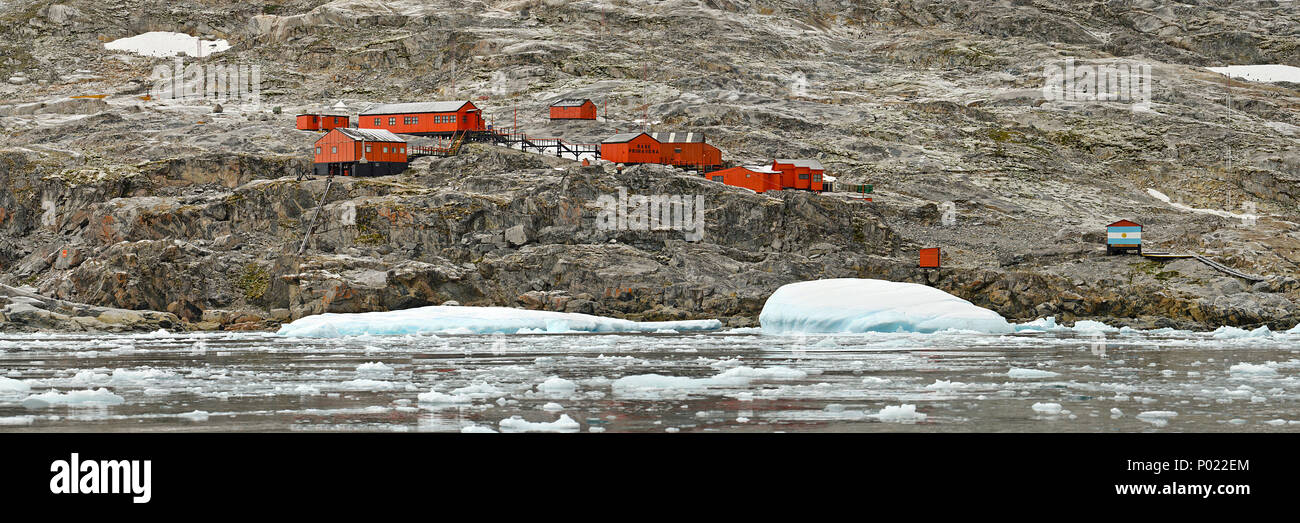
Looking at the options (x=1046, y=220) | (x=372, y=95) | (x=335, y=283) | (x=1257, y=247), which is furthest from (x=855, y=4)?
(x=335, y=283)

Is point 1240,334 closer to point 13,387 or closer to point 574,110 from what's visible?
point 13,387

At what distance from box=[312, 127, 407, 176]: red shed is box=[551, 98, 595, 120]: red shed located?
95.5ft

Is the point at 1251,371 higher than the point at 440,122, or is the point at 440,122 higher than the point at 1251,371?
the point at 440,122

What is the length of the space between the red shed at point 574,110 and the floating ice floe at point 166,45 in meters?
68.9

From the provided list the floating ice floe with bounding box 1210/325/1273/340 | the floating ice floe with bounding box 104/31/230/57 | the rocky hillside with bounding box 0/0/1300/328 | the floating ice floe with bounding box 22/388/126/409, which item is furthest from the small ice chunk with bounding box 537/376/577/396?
the floating ice floe with bounding box 104/31/230/57

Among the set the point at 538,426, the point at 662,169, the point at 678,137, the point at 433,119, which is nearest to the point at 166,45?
the point at 433,119

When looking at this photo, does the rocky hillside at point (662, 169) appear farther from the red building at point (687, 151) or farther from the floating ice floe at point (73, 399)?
the floating ice floe at point (73, 399)

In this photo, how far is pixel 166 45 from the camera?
176750mm

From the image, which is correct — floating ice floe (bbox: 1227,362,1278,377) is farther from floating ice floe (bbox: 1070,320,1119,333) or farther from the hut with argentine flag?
the hut with argentine flag

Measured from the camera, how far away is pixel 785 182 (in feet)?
338

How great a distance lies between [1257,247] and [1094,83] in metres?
70.6

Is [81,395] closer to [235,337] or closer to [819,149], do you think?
[235,337]

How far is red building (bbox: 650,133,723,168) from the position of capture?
366 ft

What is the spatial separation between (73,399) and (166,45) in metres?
164
